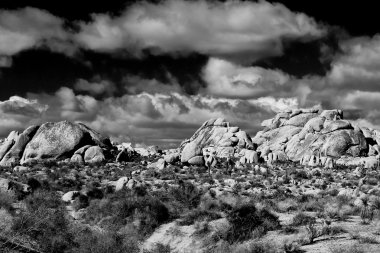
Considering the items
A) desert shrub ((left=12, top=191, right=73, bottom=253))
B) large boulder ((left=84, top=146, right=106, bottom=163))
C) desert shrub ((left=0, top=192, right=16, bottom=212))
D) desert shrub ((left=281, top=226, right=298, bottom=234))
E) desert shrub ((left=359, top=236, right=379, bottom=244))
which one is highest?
large boulder ((left=84, top=146, right=106, bottom=163))

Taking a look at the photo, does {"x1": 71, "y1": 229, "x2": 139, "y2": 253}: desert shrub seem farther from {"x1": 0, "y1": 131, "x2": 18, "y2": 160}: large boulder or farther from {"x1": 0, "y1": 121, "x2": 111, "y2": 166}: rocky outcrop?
{"x1": 0, "y1": 131, "x2": 18, "y2": 160}: large boulder

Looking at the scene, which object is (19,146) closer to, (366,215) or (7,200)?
(7,200)

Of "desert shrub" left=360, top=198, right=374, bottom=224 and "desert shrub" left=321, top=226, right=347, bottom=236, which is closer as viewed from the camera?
"desert shrub" left=321, top=226, right=347, bottom=236

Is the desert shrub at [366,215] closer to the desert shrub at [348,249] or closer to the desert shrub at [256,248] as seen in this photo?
the desert shrub at [348,249]

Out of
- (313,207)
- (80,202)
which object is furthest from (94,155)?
(313,207)

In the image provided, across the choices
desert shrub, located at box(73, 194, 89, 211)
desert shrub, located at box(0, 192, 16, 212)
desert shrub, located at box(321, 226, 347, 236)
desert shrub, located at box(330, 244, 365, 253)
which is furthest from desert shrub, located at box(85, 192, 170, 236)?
desert shrub, located at box(330, 244, 365, 253)

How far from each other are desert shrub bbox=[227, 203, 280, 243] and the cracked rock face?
47.6m

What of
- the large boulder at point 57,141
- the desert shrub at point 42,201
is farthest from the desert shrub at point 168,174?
the large boulder at point 57,141

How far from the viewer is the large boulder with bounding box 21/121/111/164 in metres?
48.4

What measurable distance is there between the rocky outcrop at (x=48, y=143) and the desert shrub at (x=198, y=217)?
30.5 meters

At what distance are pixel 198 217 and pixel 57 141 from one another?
3471 cm

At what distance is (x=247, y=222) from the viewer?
56.6 ft

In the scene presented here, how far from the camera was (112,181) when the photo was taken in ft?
114

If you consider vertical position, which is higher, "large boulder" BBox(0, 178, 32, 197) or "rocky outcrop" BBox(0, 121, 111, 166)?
"rocky outcrop" BBox(0, 121, 111, 166)
